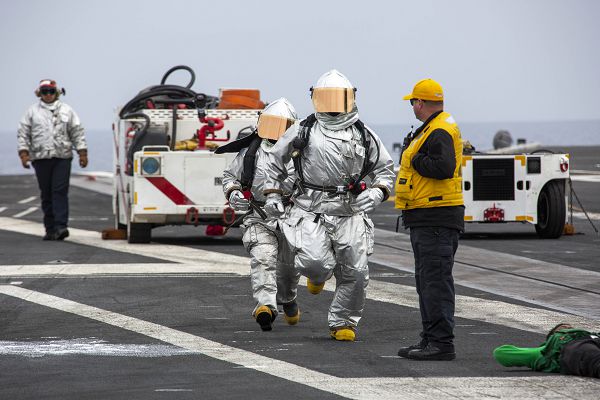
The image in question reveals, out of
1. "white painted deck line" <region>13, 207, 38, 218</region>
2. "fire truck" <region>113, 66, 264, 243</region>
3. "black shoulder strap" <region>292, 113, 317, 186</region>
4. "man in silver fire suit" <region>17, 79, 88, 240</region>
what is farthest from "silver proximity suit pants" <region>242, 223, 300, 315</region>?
"white painted deck line" <region>13, 207, 38, 218</region>

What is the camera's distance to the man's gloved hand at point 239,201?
11219 mm

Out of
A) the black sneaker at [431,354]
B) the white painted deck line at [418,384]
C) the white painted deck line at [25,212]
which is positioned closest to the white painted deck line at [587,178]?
the white painted deck line at [25,212]

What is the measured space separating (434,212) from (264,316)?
1.86 meters

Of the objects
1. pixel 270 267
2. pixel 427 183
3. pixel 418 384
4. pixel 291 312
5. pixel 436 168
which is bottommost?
pixel 418 384

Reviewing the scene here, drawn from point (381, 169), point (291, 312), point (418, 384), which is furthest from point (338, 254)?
point (418, 384)

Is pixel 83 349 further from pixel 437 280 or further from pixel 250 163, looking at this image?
pixel 437 280

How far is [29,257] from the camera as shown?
16.4 m

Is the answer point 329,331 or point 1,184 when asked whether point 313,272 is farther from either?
point 1,184

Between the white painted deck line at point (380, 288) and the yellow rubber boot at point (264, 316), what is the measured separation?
73.5 inches

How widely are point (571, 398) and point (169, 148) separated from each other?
11.6 meters

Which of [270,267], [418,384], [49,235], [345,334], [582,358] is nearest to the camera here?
[418,384]

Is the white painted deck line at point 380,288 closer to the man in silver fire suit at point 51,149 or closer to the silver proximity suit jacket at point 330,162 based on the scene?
the man in silver fire suit at point 51,149

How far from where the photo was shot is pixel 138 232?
1836 centimetres

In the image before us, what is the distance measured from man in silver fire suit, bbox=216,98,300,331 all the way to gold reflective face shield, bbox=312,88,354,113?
2.01 ft
